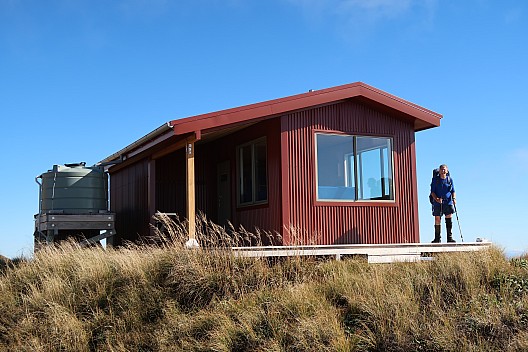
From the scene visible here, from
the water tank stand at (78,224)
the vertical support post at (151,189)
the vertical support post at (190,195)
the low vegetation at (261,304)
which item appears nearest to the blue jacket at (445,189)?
the low vegetation at (261,304)

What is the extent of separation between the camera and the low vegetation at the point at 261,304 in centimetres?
793

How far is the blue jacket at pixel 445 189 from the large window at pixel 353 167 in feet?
3.19

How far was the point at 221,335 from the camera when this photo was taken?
8.39 metres

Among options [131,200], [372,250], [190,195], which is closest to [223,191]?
[131,200]

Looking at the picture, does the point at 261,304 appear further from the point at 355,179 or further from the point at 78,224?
the point at 78,224

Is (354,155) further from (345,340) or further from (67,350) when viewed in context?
(67,350)

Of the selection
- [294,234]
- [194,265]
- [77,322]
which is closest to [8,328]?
→ [77,322]

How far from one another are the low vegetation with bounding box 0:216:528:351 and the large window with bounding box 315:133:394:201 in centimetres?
239

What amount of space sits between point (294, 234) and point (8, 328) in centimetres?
522

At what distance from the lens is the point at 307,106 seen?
12883 mm

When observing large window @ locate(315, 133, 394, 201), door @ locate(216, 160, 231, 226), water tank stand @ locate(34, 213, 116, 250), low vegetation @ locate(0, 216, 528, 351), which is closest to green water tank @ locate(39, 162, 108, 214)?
water tank stand @ locate(34, 213, 116, 250)

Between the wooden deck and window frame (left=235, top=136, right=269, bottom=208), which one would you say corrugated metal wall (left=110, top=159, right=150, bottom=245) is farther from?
the wooden deck

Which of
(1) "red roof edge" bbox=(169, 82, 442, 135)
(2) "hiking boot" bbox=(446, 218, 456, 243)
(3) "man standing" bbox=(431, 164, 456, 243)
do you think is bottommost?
(2) "hiking boot" bbox=(446, 218, 456, 243)

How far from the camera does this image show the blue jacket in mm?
13586
